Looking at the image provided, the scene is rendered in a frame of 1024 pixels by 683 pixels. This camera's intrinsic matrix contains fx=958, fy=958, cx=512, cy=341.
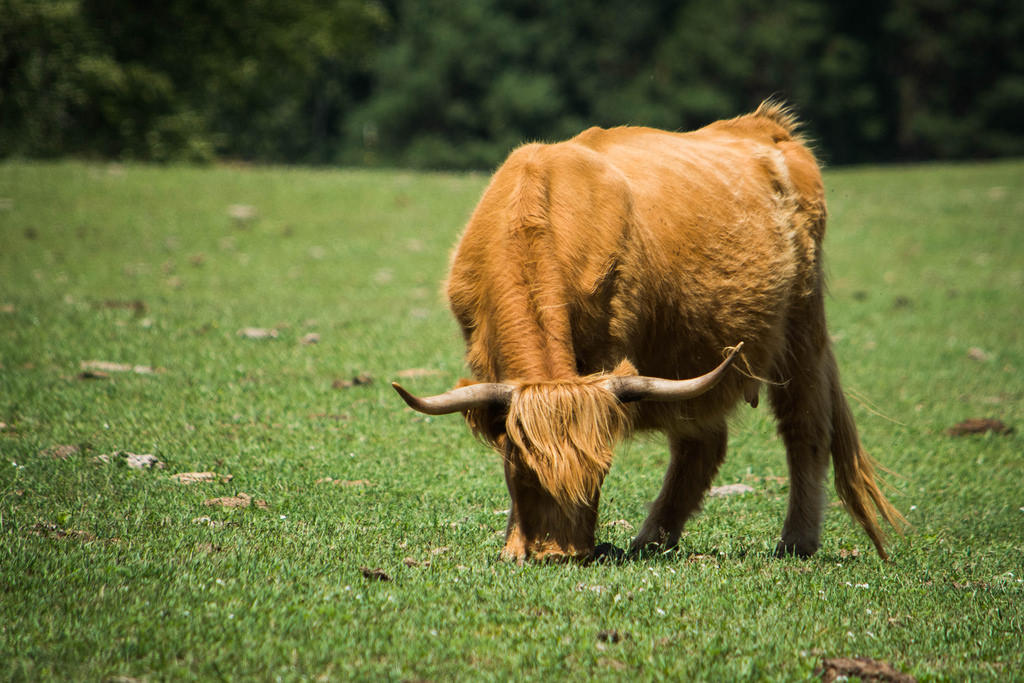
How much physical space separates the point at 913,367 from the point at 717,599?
7.53 meters

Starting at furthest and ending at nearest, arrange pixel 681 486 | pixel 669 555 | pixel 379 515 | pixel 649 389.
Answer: pixel 681 486 < pixel 379 515 < pixel 669 555 < pixel 649 389

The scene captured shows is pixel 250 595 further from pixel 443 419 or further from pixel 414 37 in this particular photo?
pixel 414 37

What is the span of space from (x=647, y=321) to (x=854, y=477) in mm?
2022

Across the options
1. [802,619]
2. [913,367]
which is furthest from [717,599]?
[913,367]

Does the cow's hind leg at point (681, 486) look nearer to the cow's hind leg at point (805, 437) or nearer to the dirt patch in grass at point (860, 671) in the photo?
the cow's hind leg at point (805, 437)

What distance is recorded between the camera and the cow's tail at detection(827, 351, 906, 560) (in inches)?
231

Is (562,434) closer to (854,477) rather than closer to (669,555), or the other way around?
(669,555)

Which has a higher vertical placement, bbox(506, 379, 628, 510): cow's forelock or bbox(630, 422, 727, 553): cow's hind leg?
bbox(506, 379, 628, 510): cow's forelock

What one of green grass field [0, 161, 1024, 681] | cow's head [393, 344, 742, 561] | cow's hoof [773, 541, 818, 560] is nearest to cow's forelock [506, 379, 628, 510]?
cow's head [393, 344, 742, 561]

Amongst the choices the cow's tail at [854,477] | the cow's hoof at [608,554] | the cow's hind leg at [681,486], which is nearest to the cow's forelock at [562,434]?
the cow's hoof at [608,554]

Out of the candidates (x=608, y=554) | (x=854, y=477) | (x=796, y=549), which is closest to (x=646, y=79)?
(x=854, y=477)

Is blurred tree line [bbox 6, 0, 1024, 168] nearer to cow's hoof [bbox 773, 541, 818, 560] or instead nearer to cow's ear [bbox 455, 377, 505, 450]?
cow's hoof [bbox 773, 541, 818, 560]

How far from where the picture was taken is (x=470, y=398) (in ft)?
14.0

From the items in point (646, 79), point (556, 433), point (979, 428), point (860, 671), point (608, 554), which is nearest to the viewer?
point (860, 671)
